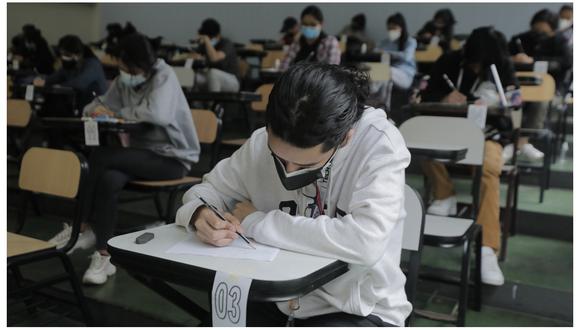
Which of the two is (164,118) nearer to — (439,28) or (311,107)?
(311,107)

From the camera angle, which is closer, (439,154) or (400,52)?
(439,154)

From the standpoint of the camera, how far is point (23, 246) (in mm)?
2072

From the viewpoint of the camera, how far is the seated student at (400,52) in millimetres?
5395

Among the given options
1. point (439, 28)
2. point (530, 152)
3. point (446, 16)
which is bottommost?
point (530, 152)

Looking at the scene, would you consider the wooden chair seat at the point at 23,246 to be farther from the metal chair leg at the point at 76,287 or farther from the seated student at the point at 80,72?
the seated student at the point at 80,72

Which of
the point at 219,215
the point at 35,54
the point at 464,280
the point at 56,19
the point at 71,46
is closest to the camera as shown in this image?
the point at 219,215

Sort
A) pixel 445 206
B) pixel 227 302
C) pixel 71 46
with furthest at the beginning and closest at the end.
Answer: pixel 71 46, pixel 445 206, pixel 227 302

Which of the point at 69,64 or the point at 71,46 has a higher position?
the point at 71,46

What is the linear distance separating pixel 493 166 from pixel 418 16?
5.67 metres

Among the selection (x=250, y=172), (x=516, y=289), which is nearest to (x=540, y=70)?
(x=516, y=289)

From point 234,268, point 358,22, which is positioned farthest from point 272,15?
point 234,268

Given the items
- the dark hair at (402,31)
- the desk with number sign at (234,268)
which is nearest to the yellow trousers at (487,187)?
the desk with number sign at (234,268)

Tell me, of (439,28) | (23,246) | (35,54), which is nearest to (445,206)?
(23,246)

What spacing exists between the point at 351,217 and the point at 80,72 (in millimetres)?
4307
